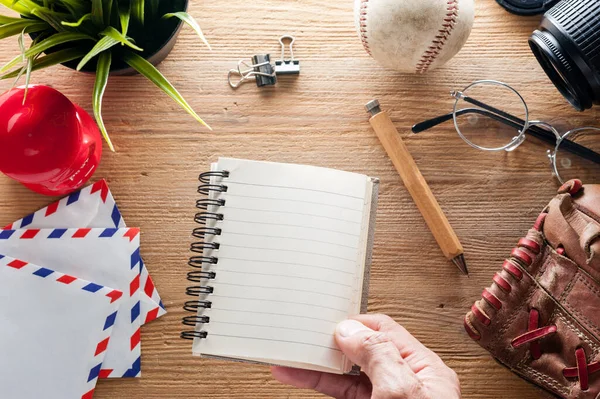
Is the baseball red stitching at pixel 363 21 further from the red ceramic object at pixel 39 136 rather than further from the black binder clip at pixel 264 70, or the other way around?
the red ceramic object at pixel 39 136

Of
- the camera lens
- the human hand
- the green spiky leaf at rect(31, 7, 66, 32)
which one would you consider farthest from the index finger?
the green spiky leaf at rect(31, 7, 66, 32)

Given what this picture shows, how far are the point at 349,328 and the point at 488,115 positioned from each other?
409 mm

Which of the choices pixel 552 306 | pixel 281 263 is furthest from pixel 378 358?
pixel 552 306

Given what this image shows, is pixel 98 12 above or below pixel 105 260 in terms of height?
above

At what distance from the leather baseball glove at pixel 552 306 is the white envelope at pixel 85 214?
1.66 feet

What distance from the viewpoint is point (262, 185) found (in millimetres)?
731

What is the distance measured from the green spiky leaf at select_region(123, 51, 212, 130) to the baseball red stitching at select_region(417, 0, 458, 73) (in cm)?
32

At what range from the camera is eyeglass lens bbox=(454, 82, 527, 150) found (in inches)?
34.4

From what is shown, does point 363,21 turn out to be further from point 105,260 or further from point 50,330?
point 50,330

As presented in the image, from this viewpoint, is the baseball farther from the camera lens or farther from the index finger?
the index finger

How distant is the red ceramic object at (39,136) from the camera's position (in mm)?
719

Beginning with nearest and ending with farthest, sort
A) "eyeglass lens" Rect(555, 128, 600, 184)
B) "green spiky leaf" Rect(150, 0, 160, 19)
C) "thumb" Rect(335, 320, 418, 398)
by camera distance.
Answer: "thumb" Rect(335, 320, 418, 398)
"green spiky leaf" Rect(150, 0, 160, 19)
"eyeglass lens" Rect(555, 128, 600, 184)

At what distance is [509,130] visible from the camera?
2.87 feet

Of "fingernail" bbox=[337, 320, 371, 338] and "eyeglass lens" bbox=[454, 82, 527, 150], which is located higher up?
"eyeglass lens" bbox=[454, 82, 527, 150]
